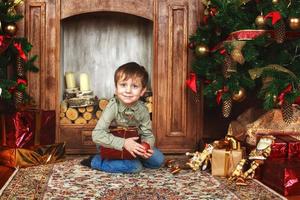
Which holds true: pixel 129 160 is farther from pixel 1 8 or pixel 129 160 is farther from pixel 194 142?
pixel 1 8

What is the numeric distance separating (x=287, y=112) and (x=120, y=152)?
3.17 feet

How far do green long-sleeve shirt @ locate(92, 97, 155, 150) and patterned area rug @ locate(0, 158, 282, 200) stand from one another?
0.20 meters

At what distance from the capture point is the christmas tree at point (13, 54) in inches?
116

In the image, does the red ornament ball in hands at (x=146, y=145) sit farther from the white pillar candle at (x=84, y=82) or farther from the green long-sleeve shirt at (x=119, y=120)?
the white pillar candle at (x=84, y=82)

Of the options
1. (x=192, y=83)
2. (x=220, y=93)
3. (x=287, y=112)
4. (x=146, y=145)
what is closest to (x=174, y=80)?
(x=192, y=83)

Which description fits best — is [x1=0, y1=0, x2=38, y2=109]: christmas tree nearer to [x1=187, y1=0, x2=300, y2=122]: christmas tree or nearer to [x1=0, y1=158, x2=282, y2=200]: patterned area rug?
[x1=0, y1=158, x2=282, y2=200]: patterned area rug

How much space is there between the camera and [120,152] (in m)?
2.70

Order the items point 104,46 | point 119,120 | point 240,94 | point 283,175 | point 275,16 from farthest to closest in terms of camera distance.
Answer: point 104,46
point 240,94
point 119,120
point 275,16
point 283,175

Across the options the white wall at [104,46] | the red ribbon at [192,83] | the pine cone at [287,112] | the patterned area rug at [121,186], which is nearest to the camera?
the patterned area rug at [121,186]

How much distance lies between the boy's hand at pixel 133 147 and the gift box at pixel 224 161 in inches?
15.9

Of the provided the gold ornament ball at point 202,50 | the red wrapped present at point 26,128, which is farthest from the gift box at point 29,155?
the gold ornament ball at point 202,50

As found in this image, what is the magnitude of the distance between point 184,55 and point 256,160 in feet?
3.39

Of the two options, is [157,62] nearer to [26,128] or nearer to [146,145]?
[146,145]

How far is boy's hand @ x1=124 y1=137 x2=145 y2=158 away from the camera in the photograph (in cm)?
265
